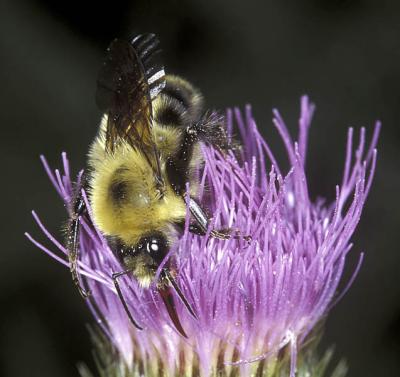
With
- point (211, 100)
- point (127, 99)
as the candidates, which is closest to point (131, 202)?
point (127, 99)

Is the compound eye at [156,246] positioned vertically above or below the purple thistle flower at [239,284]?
above

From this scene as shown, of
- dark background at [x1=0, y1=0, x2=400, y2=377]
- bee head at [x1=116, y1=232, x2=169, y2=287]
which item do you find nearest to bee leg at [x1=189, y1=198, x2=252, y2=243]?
bee head at [x1=116, y1=232, x2=169, y2=287]

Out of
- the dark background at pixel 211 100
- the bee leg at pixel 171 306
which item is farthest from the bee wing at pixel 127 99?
the dark background at pixel 211 100

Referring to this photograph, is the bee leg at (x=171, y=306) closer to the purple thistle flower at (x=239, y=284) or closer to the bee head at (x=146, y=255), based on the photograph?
the purple thistle flower at (x=239, y=284)

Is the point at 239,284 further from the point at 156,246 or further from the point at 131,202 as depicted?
the point at 131,202

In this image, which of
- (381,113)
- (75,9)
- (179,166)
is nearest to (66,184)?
(179,166)

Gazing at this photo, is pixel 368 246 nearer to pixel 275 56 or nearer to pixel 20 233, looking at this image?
pixel 275 56
